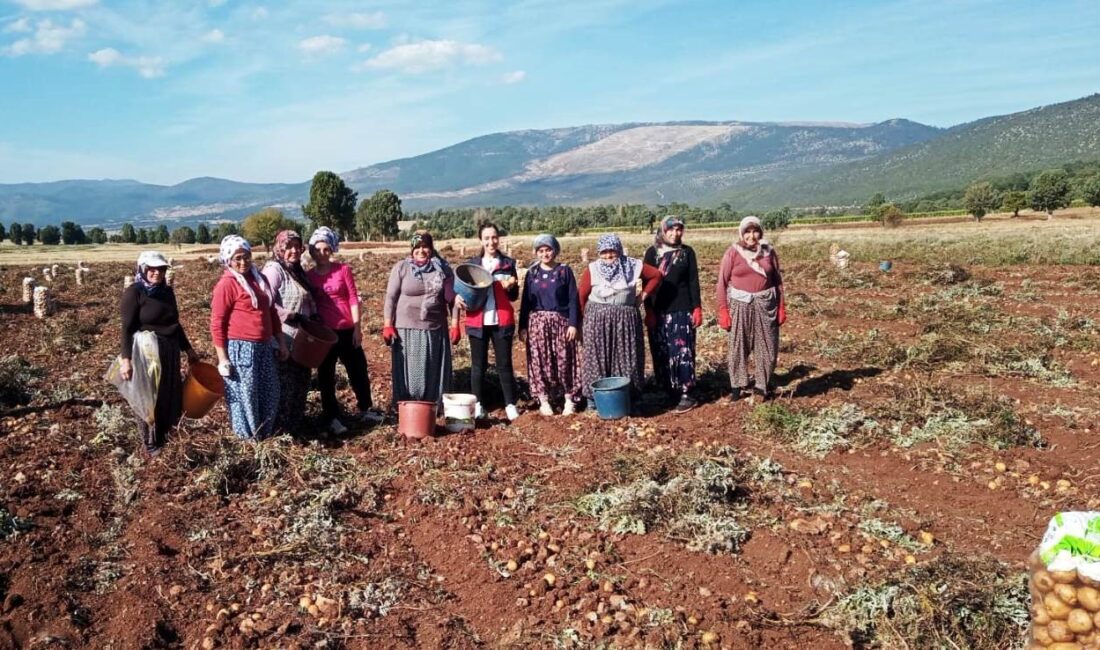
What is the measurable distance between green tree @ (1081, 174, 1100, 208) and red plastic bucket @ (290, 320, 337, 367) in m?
62.2

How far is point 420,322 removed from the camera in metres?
6.15

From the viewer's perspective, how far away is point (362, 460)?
5.54m

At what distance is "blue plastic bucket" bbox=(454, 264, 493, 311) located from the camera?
6.19 m

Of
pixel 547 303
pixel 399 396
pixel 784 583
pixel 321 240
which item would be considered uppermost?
pixel 321 240

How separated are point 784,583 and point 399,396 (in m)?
3.54

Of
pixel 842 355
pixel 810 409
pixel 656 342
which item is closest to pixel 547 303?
pixel 656 342

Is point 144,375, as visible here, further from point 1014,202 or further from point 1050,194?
point 1014,202

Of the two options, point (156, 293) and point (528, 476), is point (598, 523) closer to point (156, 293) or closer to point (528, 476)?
point (528, 476)

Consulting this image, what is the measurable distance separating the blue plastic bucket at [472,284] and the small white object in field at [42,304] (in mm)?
12089

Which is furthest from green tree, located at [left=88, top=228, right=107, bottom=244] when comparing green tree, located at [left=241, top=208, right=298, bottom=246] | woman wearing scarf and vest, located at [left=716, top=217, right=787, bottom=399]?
woman wearing scarf and vest, located at [left=716, top=217, right=787, bottom=399]

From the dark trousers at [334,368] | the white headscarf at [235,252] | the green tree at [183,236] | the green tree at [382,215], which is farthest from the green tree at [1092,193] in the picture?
the green tree at [183,236]

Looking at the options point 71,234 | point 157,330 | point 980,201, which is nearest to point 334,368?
point 157,330

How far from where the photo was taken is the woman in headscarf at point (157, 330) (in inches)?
202

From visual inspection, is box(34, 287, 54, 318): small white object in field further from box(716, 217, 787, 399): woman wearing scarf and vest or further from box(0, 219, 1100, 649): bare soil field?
box(716, 217, 787, 399): woman wearing scarf and vest
